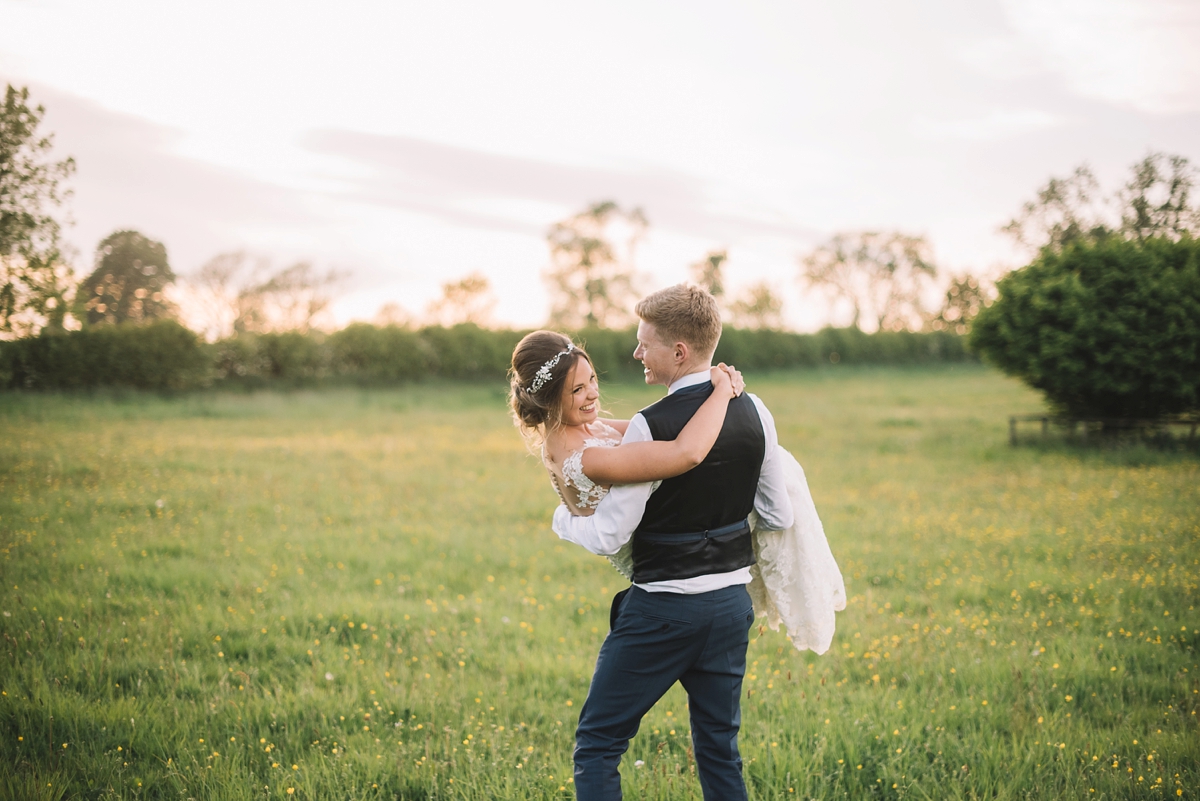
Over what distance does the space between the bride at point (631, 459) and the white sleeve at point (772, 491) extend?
0.09 metres

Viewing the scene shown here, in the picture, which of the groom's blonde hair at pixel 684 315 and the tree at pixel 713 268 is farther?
the tree at pixel 713 268

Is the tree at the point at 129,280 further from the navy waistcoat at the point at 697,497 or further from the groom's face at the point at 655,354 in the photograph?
the navy waistcoat at the point at 697,497

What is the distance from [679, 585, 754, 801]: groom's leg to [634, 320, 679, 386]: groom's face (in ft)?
2.90

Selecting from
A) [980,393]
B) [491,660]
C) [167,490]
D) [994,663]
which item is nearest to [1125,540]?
[994,663]

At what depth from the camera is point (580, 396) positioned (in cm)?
281

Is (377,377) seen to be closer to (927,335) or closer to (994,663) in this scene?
(994,663)

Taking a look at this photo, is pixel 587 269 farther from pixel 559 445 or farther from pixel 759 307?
pixel 559 445

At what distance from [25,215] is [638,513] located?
17.9 m

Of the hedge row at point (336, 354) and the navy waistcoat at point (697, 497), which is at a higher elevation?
the hedge row at point (336, 354)

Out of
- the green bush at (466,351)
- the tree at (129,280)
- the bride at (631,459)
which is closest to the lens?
the bride at (631,459)

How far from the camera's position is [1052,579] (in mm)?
7371

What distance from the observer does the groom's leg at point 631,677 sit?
2656mm

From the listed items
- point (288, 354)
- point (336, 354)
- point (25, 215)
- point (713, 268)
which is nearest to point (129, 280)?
point (288, 354)

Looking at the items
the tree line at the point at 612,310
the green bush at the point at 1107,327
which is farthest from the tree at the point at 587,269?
the green bush at the point at 1107,327
